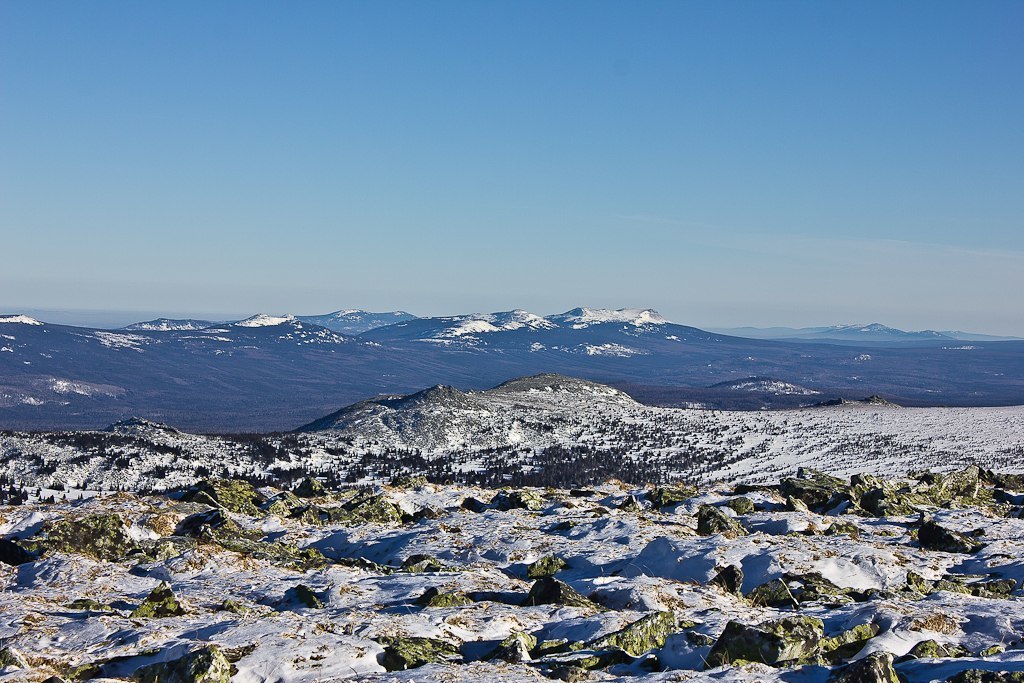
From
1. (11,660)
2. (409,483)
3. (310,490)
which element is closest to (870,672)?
(11,660)

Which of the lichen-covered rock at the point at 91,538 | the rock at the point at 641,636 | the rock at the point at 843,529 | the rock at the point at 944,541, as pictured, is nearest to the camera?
the rock at the point at 641,636

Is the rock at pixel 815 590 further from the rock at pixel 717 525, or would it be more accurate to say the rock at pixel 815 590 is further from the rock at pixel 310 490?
the rock at pixel 310 490

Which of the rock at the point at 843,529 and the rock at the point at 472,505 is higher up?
the rock at the point at 843,529

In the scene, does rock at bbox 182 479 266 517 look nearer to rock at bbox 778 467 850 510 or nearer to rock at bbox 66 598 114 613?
rock at bbox 66 598 114 613

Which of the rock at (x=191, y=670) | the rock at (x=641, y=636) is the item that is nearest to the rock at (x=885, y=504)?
the rock at (x=641, y=636)

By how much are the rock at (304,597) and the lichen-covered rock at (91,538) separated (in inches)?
264

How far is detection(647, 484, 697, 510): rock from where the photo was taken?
36028 millimetres

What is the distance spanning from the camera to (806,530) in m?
29.3

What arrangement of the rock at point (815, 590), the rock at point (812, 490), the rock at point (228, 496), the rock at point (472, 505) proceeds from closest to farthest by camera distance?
the rock at point (815, 590), the rock at point (228, 496), the rock at point (472, 505), the rock at point (812, 490)

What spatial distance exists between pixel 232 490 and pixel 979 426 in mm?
132337

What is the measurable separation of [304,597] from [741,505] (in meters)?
21.0

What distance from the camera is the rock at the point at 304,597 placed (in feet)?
64.7

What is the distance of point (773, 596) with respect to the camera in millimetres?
20906

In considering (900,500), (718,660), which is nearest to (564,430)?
(900,500)
